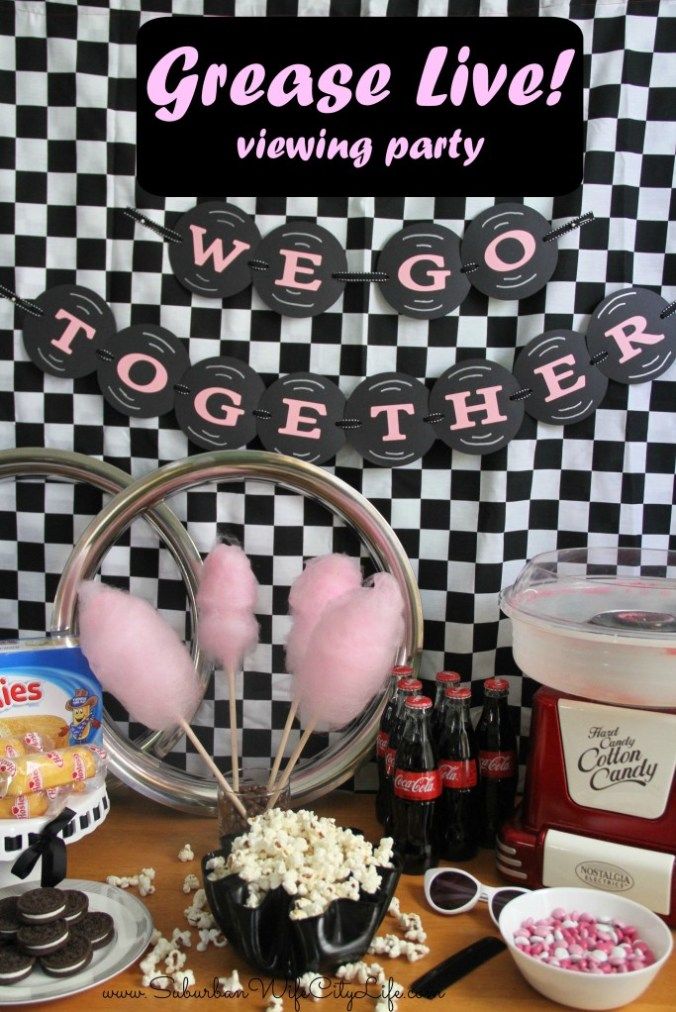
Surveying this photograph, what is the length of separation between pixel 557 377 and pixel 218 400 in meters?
0.63

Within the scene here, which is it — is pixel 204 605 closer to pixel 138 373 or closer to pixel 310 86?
pixel 138 373

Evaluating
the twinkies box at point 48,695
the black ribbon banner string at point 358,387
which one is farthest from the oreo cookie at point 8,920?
the black ribbon banner string at point 358,387

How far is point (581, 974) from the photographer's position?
0.97 m

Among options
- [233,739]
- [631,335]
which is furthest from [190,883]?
[631,335]

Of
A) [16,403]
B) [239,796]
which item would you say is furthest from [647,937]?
[16,403]

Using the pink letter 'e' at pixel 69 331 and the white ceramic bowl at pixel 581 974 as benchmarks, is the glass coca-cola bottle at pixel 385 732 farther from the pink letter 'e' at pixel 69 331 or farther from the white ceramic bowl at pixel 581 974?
the pink letter 'e' at pixel 69 331

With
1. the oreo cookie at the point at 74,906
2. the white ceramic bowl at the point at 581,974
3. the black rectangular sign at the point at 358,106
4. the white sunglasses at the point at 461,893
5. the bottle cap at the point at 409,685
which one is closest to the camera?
the white ceramic bowl at the point at 581,974

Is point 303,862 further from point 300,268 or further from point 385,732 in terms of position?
point 300,268

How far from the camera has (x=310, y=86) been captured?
1.50 metres

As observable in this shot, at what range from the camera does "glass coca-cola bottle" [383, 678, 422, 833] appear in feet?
4.31

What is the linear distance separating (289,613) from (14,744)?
1.78 ft

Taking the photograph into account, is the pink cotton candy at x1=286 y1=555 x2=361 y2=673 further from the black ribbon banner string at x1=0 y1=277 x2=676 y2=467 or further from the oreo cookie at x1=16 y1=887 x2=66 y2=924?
the oreo cookie at x1=16 y1=887 x2=66 y2=924

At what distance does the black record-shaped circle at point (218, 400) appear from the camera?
5.02 feet

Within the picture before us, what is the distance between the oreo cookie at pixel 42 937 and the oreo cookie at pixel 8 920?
0.01 meters
